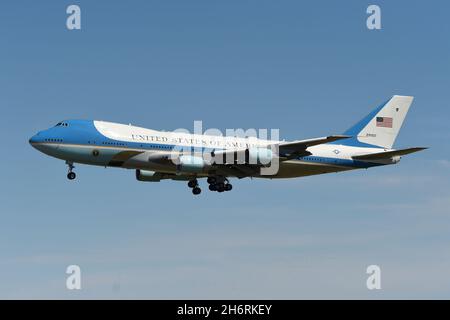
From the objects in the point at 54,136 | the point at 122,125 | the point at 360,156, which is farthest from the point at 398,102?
the point at 54,136

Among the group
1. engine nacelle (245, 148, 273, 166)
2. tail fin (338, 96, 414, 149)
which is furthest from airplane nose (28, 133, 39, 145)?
tail fin (338, 96, 414, 149)

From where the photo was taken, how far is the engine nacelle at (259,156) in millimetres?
60531

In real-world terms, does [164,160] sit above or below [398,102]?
below

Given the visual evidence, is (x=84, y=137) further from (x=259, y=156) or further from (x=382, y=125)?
(x=382, y=125)

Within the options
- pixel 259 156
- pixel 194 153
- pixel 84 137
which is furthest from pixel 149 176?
pixel 259 156

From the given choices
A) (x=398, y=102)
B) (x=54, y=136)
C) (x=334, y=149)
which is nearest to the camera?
(x=54, y=136)

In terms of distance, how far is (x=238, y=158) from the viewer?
60.9 metres

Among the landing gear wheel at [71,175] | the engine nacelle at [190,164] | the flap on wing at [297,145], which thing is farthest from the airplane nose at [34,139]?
the flap on wing at [297,145]

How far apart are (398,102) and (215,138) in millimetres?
20867

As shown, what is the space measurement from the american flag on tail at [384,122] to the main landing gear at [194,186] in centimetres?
1857

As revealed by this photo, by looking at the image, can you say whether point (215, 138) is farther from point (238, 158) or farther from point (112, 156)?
point (112, 156)

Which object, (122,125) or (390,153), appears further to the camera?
(390,153)

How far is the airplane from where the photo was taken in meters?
58.8

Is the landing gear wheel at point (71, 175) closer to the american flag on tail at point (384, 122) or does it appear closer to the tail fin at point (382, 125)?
the tail fin at point (382, 125)
